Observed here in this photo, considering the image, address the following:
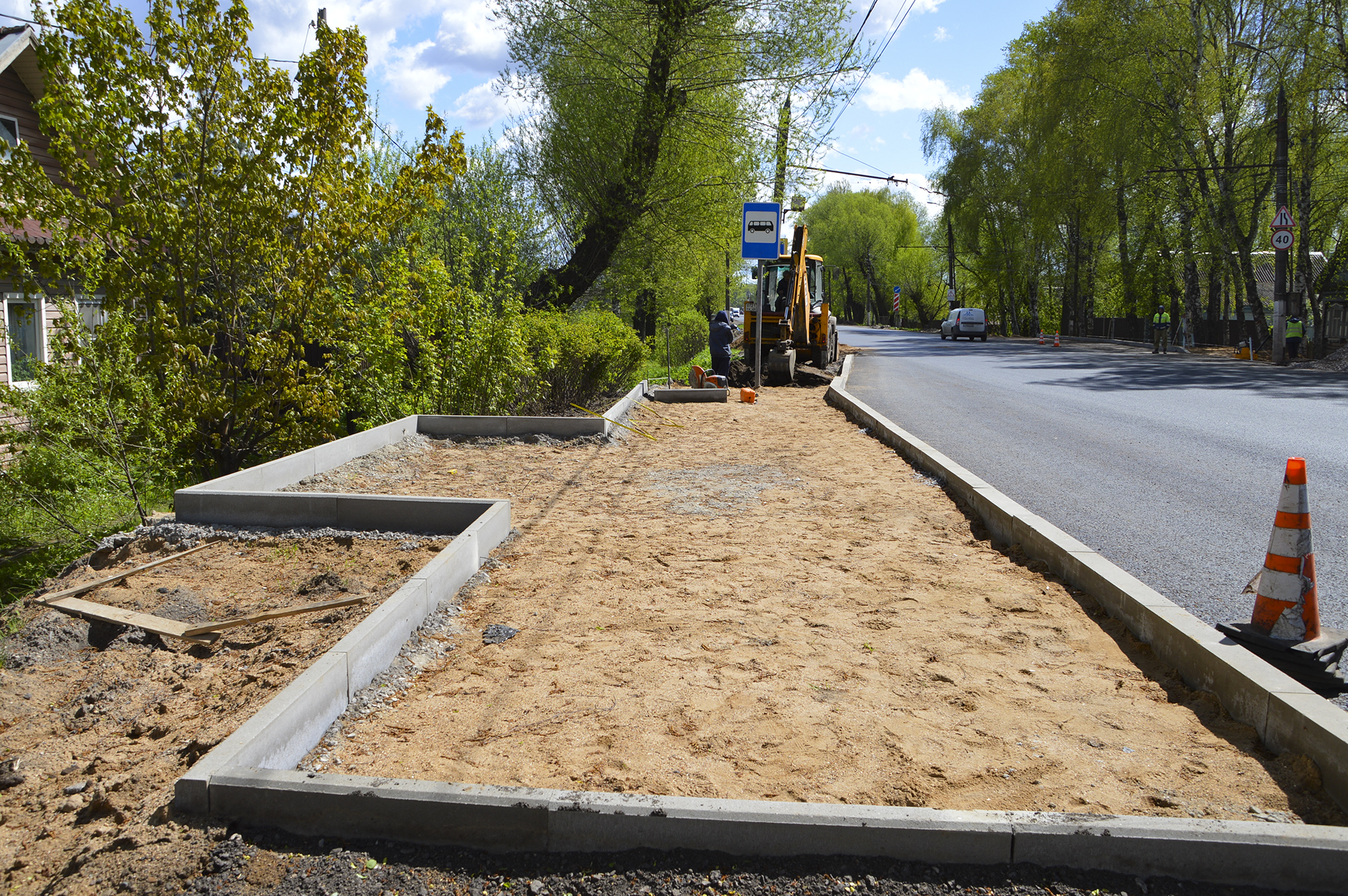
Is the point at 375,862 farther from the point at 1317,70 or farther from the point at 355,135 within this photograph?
the point at 1317,70

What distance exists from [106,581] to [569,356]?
28.3ft

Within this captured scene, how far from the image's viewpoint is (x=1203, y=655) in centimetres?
372

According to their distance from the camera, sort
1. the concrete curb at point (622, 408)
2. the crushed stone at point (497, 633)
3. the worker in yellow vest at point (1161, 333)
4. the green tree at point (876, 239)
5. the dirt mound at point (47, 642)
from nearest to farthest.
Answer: the crushed stone at point (497, 633)
the dirt mound at point (47, 642)
the concrete curb at point (622, 408)
the worker in yellow vest at point (1161, 333)
the green tree at point (876, 239)

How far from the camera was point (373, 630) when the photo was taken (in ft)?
12.8

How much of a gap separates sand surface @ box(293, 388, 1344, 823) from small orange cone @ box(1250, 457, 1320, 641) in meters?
0.52

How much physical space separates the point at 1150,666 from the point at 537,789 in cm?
287

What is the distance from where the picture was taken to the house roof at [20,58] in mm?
15625

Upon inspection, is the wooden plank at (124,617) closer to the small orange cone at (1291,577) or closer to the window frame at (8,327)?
the small orange cone at (1291,577)

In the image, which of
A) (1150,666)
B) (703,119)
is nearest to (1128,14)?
(703,119)

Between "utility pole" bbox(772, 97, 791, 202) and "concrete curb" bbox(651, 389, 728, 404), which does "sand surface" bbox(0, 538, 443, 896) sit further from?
"utility pole" bbox(772, 97, 791, 202)

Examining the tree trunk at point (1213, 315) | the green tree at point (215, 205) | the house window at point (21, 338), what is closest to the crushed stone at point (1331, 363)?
the tree trunk at point (1213, 315)

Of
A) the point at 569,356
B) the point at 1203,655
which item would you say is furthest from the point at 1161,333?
the point at 1203,655

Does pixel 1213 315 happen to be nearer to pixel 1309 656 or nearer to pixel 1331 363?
pixel 1331 363

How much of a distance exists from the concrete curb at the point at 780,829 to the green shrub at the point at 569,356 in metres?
9.52
